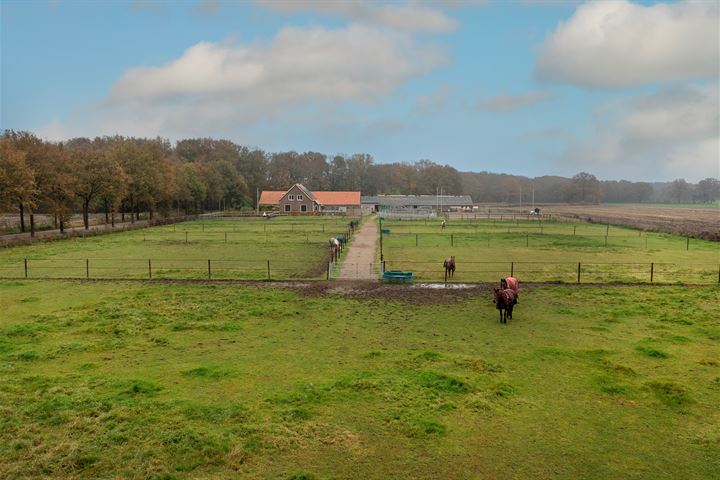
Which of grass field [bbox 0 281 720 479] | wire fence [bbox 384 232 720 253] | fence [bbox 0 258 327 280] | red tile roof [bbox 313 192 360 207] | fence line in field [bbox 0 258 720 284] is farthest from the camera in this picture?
red tile roof [bbox 313 192 360 207]

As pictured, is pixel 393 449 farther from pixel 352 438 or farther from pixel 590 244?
pixel 590 244

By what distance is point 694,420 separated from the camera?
9.29 m

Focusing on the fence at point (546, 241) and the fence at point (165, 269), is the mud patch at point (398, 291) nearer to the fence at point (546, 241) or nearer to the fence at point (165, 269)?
the fence at point (165, 269)

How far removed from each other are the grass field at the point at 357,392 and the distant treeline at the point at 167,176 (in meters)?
36.6

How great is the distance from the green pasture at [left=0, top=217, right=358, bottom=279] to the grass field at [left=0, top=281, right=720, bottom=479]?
8.31 m

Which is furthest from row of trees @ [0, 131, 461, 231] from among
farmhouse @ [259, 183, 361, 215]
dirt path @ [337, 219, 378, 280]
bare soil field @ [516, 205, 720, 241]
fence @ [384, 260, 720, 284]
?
bare soil field @ [516, 205, 720, 241]

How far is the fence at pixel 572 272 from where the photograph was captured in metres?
24.4

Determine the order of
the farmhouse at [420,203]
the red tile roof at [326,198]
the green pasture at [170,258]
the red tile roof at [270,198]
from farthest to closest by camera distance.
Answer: the farmhouse at [420,203]
the red tile roof at [326,198]
the red tile roof at [270,198]
the green pasture at [170,258]

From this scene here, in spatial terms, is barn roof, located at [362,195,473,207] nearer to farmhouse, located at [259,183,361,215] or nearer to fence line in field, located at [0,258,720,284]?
farmhouse, located at [259,183,361,215]

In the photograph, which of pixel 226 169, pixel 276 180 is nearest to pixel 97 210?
pixel 226 169

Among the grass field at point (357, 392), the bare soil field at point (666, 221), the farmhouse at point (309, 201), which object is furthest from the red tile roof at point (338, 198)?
the grass field at point (357, 392)

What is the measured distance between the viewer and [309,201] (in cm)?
11206

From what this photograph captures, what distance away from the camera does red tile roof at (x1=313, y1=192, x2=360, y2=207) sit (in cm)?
12131

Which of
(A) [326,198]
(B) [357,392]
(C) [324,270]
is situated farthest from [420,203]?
(B) [357,392]
